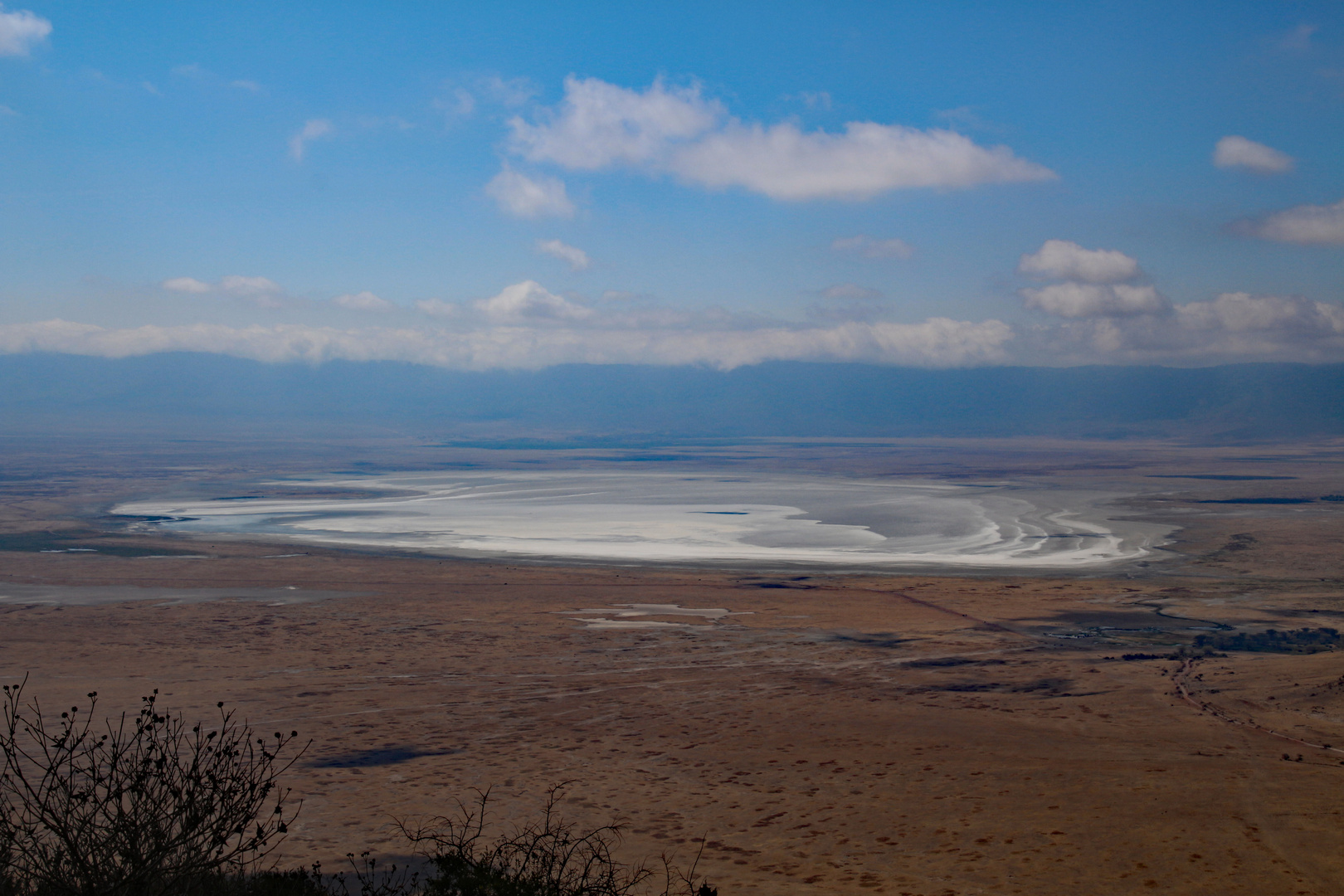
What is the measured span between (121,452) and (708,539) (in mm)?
108283

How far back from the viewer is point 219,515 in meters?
53.4

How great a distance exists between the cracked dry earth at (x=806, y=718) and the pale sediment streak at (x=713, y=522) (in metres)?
8.95

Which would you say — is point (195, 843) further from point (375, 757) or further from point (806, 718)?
point (806, 718)

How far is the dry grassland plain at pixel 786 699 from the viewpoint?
10.7 meters

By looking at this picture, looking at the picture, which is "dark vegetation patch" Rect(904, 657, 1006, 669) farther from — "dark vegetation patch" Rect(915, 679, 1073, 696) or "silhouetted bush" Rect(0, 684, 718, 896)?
"silhouetted bush" Rect(0, 684, 718, 896)

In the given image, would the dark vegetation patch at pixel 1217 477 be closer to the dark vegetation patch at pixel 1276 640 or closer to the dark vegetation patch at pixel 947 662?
the dark vegetation patch at pixel 1276 640

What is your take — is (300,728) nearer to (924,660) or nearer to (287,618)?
(287,618)

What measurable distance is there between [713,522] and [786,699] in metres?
33.7

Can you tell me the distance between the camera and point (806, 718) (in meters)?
15.9

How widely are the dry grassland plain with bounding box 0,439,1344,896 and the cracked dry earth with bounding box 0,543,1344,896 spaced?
66mm

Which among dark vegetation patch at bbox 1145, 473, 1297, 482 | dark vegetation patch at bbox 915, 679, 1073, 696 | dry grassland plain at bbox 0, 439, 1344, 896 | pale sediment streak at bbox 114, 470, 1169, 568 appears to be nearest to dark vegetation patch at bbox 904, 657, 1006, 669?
dry grassland plain at bbox 0, 439, 1344, 896

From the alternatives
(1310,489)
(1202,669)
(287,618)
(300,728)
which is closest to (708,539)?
(287,618)

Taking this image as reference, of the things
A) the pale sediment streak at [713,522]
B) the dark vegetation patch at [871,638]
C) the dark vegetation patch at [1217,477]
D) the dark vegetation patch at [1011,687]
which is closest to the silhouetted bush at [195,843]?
the dark vegetation patch at [1011,687]

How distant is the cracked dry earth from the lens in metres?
10.5
